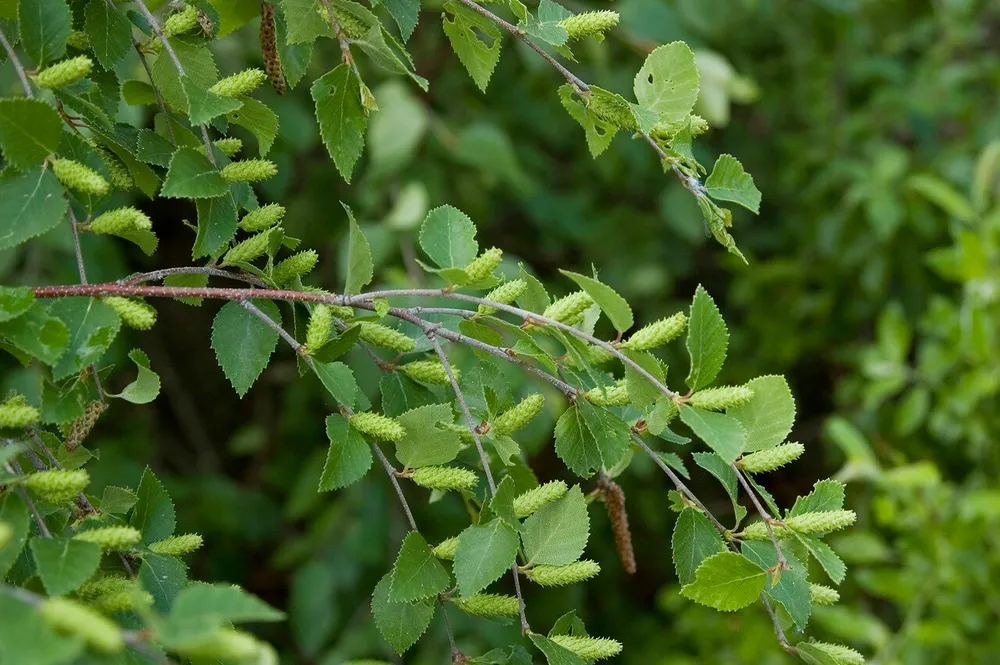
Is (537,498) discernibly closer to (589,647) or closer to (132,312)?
(589,647)

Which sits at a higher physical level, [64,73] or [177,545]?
[64,73]

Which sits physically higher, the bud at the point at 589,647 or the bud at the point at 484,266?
the bud at the point at 484,266

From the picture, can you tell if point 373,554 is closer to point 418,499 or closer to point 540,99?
point 418,499

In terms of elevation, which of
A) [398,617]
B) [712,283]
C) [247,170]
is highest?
[247,170]

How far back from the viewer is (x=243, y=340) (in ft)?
1.91

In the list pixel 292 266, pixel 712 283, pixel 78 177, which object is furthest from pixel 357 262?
pixel 712 283

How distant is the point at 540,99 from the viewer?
1721mm

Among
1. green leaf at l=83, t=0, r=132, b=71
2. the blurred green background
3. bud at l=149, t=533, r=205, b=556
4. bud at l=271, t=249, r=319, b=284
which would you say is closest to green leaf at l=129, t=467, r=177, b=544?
bud at l=149, t=533, r=205, b=556

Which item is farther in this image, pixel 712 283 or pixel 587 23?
pixel 712 283

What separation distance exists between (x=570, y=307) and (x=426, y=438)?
0.10 metres

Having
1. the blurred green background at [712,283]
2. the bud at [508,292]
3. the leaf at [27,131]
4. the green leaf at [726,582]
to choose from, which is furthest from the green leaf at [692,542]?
the blurred green background at [712,283]

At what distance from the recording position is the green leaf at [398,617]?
57 centimetres

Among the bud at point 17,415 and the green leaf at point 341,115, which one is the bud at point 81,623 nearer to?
the bud at point 17,415

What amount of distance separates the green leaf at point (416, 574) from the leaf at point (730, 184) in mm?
243
